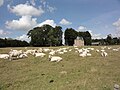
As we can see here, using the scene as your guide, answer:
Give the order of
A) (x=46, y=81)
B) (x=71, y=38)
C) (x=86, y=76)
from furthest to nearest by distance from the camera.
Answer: (x=71, y=38) < (x=86, y=76) < (x=46, y=81)

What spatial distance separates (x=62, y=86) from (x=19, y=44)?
92.5m

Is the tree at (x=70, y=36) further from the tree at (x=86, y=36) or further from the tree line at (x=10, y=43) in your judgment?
the tree line at (x=10, y=43)

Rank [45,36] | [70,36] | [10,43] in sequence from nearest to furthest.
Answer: [10,43], [45,36], [70,36]

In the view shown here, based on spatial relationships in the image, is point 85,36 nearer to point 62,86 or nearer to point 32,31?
point 32,31

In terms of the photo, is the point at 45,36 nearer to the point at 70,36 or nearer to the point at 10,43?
the point at 70,36

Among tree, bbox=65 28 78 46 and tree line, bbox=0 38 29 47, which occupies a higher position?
tree, bbox=65 28 78 46

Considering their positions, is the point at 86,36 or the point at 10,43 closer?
the point at 10,43

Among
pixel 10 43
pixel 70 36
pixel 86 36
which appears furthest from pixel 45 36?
pixel 86 36

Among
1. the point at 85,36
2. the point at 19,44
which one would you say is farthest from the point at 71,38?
the point at 19,44

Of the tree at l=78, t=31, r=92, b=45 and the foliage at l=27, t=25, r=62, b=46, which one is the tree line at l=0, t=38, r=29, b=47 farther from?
the tree at l=78, t=31, r=92, b=45

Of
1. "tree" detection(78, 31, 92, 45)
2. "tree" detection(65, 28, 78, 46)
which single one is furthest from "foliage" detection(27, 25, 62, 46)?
"tree" detection(78, 31, 92, 45)

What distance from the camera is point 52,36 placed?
107000mm

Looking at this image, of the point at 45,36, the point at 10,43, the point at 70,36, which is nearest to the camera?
the point at 10,43

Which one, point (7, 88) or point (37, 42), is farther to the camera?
point (37, 42)
